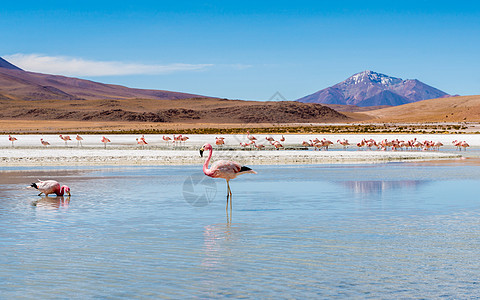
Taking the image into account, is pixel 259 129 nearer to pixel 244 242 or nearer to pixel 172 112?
pixel 172 112

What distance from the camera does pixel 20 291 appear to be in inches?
246

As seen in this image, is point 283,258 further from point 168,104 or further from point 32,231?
point 168,104

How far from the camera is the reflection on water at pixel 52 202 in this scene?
1238 cm

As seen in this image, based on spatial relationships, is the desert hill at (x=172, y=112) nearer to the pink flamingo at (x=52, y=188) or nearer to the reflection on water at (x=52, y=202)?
the pink flamingo at (x=52, y=188)

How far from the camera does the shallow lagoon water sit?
6.39m

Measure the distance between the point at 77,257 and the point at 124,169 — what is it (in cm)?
1497

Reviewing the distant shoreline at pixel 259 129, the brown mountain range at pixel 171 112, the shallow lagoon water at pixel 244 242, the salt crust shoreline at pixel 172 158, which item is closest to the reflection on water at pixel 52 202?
the shallow lagoon water at pixel 244 242

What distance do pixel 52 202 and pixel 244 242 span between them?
595 cm

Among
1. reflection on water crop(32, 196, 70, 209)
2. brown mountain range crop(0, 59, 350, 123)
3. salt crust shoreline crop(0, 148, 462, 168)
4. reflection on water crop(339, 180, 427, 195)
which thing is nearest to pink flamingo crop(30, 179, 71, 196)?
reflection on water crop(32, 196, 70, 209)

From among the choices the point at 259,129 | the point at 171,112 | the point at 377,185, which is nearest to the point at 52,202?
the point at 377,185

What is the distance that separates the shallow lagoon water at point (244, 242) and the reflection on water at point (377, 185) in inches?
3.0

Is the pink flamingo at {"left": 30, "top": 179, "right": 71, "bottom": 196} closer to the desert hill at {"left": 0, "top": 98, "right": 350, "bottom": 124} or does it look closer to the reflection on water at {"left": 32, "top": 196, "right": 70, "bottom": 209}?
the reflection on water at {"left": 32, "top": 196, "right": 70, "bottom": 209}

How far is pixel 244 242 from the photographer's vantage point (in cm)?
855

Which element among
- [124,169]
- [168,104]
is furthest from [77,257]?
[168,104]
